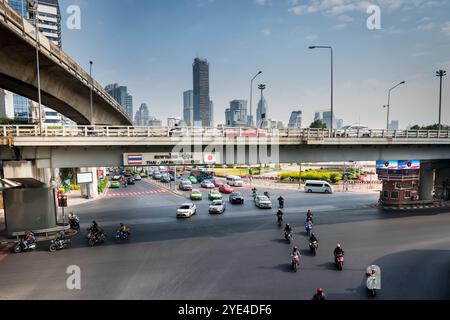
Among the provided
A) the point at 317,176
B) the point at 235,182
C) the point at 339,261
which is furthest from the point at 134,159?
the point at 317,176

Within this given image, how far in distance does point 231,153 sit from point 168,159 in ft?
15.7

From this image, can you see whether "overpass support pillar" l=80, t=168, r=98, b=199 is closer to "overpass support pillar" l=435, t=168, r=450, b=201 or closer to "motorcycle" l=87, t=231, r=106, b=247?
"motorcycle" l=87, t=231, r=106, b=247

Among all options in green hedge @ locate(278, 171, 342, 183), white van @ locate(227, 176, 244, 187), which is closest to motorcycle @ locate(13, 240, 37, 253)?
white van @ locate(227, 176, 244, 187)

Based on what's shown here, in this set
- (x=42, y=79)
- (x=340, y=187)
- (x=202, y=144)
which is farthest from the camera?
(x=340, y=187)

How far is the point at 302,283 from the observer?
549 inches

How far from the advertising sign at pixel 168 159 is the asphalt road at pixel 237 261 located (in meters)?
5.74

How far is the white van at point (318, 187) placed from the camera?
45.5 m

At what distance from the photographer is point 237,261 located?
55.7ft

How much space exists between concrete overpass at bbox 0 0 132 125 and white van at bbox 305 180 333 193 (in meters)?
33.0

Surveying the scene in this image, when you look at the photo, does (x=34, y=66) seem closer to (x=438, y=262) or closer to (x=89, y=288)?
(x=89, y=288)

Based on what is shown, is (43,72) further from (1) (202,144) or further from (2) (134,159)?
(1) (202,144)

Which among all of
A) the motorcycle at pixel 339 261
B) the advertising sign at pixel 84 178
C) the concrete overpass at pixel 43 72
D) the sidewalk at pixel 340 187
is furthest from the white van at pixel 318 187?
the concrete overpass at pixel 43 72

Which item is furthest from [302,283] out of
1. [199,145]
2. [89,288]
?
[199,145]

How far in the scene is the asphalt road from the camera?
1330cm
